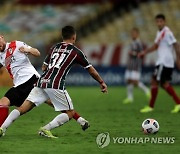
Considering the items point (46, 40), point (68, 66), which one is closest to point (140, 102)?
point (68, 66)

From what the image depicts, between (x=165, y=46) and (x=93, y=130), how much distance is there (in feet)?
14.5

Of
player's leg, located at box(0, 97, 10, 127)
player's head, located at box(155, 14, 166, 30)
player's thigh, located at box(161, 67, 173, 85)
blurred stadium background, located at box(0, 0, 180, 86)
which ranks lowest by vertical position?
player's leg, located at box(0, 97, 10, 127)

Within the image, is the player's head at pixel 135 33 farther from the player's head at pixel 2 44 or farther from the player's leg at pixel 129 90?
the player's head at pixel 2 44

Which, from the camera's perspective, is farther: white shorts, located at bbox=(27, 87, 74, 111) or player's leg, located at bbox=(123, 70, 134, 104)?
player's leg, located at bbox=(123, 70, 134, 104)

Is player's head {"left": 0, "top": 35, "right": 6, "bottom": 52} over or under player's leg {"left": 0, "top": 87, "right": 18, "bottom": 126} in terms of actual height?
over

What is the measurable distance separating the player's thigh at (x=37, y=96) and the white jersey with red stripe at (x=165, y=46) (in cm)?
503

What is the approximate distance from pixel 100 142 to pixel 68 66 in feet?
4.60

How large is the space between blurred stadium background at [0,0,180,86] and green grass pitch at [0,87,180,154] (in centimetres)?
830

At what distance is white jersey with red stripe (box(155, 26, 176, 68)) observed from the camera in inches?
546

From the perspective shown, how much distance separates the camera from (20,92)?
9797 millimetres

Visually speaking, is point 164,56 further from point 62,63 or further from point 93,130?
point 62,63

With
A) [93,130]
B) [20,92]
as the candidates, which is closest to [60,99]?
[20,92]

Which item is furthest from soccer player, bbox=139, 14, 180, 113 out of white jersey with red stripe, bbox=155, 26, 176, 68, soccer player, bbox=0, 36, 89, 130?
soccer player, bbox=0, 36, 89, 130

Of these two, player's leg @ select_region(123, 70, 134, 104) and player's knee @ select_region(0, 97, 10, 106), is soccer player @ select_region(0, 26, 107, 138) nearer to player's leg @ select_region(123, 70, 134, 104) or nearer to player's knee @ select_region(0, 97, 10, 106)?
player's knee @ select_region(0, 97, 10, 106)
